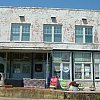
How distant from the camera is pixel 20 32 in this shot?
31438 millimetres

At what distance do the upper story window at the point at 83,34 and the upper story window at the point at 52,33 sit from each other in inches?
68.1

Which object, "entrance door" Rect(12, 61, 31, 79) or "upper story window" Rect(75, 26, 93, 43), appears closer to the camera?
"entrance door" Rect(12, 61, 31, 79)

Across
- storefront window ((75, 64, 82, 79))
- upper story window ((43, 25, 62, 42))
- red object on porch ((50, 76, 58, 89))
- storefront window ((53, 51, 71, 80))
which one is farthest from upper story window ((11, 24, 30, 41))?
storefront window ((75, 64, 82, 79))

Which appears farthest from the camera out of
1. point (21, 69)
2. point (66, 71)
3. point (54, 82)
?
point (21, 69)

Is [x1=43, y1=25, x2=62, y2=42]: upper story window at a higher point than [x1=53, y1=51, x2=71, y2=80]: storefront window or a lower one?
higher

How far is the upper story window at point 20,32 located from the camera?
31297 mm

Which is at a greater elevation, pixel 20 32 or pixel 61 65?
pixel 20 32

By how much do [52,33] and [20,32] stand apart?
3213mm

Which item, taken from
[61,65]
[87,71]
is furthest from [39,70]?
[87,71]

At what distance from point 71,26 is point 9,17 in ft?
20.7

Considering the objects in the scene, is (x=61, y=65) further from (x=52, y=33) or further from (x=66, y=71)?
(x=52, y=33)

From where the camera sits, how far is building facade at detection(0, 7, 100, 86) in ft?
99.9

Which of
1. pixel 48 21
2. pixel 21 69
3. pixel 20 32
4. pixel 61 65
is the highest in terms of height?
pixel 48 21

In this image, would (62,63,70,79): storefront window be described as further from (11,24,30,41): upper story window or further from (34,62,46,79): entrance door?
(11,24,30,41): upper story window
